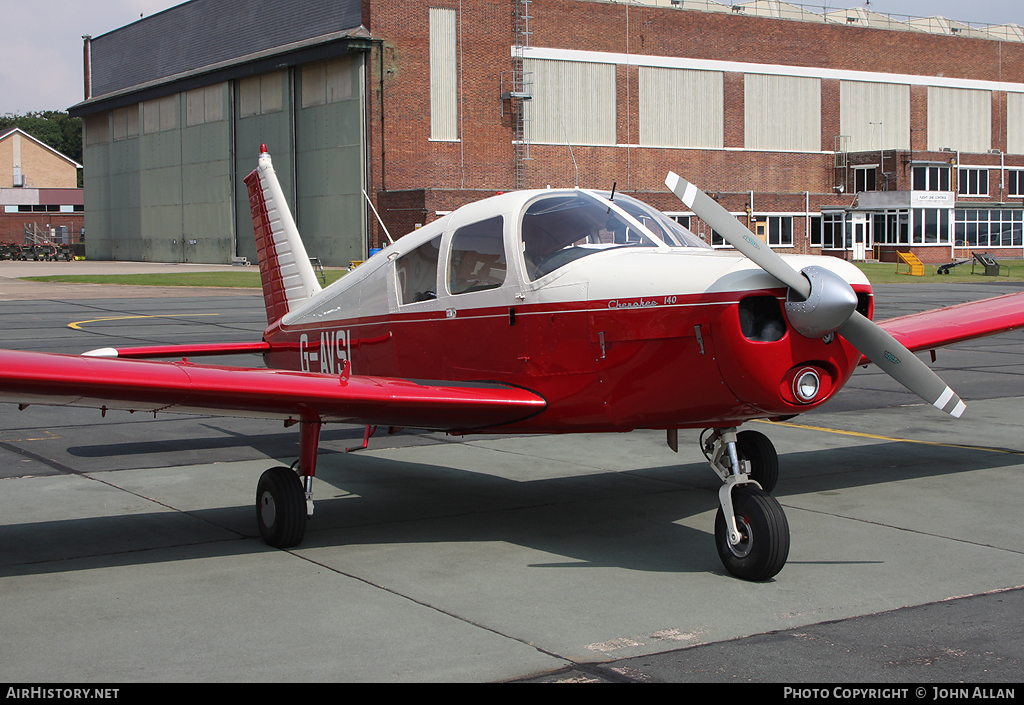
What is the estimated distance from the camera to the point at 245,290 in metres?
40.4

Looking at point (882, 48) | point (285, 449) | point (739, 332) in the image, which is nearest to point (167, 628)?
point (739, 332)

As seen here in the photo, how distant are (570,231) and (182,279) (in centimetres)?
4335

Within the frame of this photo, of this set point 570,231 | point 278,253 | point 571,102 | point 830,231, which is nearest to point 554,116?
point 571,102

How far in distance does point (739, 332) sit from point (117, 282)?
44.0 metres

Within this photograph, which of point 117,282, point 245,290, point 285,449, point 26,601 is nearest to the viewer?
point 26,601

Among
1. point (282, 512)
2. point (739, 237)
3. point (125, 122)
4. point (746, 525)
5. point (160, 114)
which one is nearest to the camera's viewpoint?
point (739, 237)

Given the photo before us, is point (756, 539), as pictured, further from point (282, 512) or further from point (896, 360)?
point (282, 512)

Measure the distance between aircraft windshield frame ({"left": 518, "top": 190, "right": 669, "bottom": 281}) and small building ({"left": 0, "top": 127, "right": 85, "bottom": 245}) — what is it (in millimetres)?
97021

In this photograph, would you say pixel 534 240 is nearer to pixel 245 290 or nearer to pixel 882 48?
pixel 245 290

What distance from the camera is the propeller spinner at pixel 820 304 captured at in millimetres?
5465

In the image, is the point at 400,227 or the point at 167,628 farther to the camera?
the point at 400,227

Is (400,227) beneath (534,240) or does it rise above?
above

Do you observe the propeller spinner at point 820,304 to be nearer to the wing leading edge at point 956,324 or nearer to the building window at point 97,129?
the wing leading edge at point 956,324

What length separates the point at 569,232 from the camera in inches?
267
